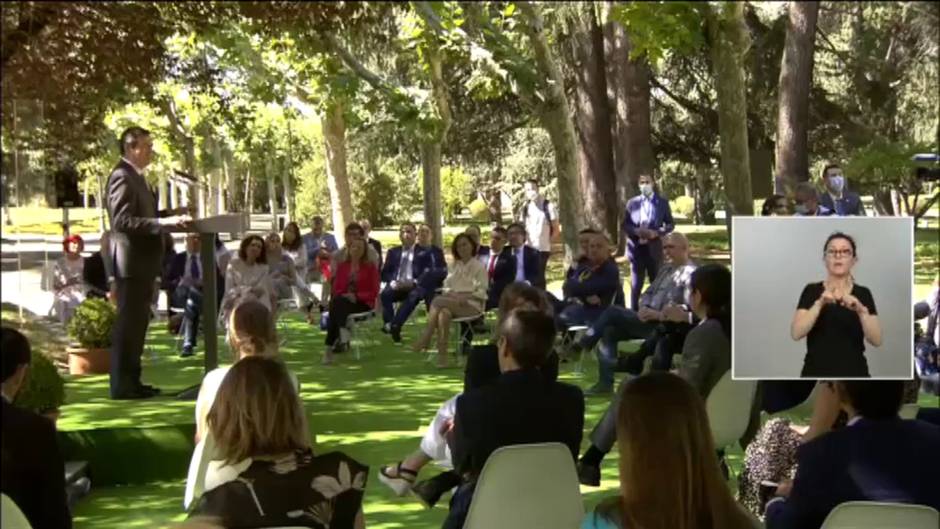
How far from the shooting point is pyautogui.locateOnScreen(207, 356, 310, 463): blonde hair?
297 centimetres

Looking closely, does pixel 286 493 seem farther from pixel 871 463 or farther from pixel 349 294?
pixel 349 294

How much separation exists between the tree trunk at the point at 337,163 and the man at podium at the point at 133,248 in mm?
805

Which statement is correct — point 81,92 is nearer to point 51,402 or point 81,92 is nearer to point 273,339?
point 273,339

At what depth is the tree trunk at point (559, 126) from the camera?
15.8 ft

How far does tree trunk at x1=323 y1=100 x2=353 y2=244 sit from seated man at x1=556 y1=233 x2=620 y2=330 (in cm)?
216

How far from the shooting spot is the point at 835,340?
136 inches

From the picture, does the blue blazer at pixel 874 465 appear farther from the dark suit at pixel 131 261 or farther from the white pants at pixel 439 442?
the dark suit at pixel 131 261

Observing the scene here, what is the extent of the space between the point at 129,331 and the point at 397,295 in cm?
288

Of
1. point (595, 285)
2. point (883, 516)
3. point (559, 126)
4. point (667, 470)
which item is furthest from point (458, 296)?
point (667, 470)

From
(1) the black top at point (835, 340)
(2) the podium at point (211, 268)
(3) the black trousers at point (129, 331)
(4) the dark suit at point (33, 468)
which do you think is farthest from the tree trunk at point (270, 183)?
(1) the black top at point (835, 340)

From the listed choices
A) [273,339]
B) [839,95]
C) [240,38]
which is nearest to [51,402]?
[273,339]

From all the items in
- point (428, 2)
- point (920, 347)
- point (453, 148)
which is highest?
point (428, 2)

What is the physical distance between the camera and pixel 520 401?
371 cm

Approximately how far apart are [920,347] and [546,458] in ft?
15.1
